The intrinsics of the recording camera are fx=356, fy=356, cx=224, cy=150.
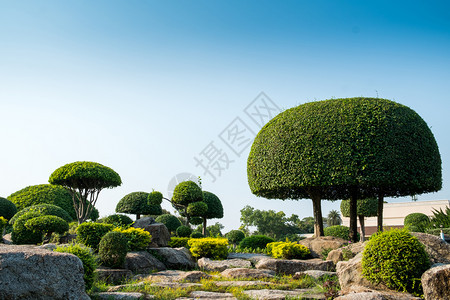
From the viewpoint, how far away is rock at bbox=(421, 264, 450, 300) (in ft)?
19.0

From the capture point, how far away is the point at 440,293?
583cm

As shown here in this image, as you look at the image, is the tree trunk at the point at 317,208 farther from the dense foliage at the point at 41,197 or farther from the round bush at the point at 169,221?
the dense foliage at the point at 41,197

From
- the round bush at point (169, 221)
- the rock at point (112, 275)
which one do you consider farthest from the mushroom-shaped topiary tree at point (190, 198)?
the rock at point (112, 275)

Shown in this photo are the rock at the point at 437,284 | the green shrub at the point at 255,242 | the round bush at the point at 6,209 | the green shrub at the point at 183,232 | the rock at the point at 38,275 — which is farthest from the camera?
the green shrub at the point at 183,232

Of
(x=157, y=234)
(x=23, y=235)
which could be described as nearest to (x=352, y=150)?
(x=157, y=234)

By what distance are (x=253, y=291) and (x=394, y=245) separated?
2859mm

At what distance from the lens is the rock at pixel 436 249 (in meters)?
7.41

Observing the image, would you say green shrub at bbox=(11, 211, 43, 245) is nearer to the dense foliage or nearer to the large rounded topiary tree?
the dense foliage

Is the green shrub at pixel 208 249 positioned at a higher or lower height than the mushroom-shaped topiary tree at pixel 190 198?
lower

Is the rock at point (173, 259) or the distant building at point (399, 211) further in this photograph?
the distant building at point (399, 211)

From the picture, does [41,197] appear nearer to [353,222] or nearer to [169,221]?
[169,221]

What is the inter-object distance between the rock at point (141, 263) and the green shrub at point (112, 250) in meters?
0.75

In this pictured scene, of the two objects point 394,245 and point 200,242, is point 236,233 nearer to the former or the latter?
point 200,242

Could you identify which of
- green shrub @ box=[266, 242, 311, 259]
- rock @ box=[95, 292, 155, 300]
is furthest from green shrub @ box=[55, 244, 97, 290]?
green shrub @ box=[266, 242, 311, 259]
